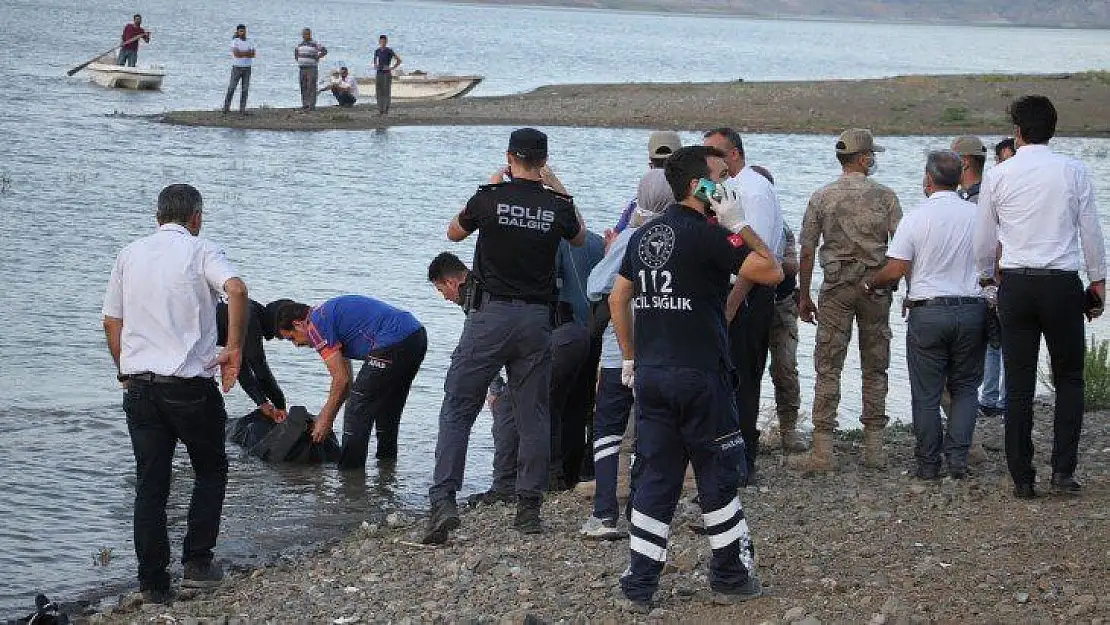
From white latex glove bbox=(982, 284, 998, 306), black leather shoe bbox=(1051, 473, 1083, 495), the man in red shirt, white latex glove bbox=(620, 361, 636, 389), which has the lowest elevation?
black leather shoe bbox=(1051, 473, 1083, 495)

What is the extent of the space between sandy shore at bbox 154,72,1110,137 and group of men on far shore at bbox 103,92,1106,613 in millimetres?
27066

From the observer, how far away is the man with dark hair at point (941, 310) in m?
8.88

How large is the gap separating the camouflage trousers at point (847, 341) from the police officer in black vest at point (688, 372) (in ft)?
8.94

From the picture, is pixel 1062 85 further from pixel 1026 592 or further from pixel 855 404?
pixel 1026 592

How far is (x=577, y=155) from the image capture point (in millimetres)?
32812

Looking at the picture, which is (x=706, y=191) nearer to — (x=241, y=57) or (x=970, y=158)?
(x=970, y=158)

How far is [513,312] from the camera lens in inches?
316

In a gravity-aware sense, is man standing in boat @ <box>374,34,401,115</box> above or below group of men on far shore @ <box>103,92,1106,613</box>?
above

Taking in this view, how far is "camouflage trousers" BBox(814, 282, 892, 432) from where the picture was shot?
9297 millimetres

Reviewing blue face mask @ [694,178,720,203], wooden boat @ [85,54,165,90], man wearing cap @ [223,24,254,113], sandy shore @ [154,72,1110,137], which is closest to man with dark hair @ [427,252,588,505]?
blue face mask @ [694,178,720,203]

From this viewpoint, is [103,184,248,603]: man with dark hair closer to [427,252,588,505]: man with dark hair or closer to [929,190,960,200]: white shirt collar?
[427,252,588,505]: man with dark hair

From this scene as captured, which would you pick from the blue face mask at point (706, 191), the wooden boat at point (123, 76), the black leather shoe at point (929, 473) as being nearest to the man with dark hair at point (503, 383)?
the black leather shoe at point (929, 473)

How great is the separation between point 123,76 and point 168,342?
124ft

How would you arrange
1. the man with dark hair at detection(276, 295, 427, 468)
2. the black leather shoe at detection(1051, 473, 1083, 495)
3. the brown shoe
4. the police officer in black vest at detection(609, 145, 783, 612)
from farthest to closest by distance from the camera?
the man with dark hair at detection(276, 295, 427, 468) < the brown shoe < the black leather shoe at detection(1051, 473, 1083, 495) < the police officer in black vest at detection(609, 145, 783, 612)
